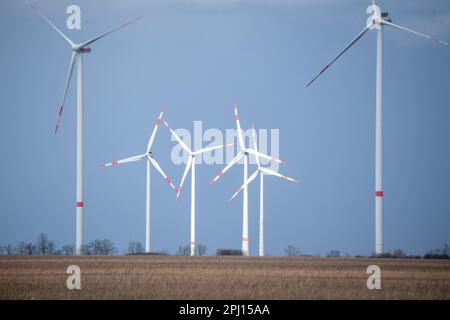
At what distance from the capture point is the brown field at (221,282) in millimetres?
52562

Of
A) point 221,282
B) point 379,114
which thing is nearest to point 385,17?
point 379,114

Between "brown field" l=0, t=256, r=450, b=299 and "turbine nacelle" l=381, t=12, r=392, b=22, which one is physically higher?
"turbine nacelle" l=381, t=12, r=392, b=22

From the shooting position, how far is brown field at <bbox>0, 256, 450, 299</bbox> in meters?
52.6

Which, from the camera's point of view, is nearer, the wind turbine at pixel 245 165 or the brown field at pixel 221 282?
the brown field at pixel 221 282

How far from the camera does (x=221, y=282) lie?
5978cm

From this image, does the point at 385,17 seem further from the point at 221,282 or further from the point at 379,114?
the point at 221,282

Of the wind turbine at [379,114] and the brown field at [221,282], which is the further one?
the wind turbine at [379,114]

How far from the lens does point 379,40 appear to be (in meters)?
95.8

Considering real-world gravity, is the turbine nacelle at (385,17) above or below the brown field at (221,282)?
above
